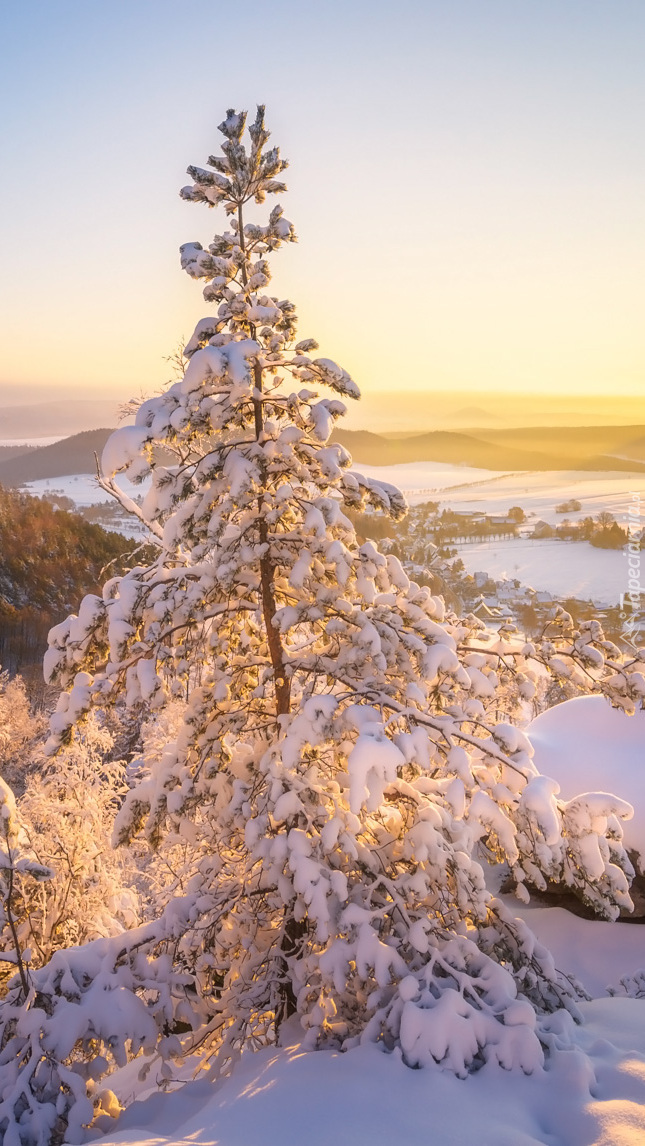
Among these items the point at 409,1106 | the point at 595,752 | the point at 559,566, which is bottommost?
the point at 559,566

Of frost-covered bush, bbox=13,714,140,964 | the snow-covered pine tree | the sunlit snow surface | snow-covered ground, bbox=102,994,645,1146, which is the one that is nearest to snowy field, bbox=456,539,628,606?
the sunlit snow surface

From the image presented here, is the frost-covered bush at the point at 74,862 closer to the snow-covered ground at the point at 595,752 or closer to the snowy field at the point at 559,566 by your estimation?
the snow-covered ground at the point at 595,752

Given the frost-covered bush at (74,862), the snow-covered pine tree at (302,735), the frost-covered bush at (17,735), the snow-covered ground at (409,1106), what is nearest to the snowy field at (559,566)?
the frost-covered bush at (74,862)

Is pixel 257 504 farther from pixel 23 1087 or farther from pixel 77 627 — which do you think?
pixel 23 1087

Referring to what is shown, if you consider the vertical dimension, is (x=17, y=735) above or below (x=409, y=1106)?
below

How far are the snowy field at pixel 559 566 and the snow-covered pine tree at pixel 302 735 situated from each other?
31.8m

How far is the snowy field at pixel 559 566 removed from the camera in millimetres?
44844

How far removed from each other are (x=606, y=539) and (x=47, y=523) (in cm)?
5903

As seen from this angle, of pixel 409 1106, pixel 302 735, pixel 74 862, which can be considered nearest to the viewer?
pixel 409 1106

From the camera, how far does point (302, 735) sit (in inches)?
217

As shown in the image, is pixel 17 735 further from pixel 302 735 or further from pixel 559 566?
pixel 559 566

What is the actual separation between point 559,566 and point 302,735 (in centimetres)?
5495

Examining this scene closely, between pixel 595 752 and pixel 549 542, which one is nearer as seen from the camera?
pixel 595 752

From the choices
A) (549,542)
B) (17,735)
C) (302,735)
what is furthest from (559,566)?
(302,735)
